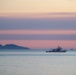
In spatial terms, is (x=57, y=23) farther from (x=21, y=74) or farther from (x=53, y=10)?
(x=21, y=74)

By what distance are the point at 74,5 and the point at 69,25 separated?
0.27 meters

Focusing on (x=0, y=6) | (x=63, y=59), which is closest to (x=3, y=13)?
(x=0, y=6)

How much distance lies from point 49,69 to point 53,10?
32.7 inches

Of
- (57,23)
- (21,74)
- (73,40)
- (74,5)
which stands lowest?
(21,74)

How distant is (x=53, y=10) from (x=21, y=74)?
0.96m

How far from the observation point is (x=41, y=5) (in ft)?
12.0

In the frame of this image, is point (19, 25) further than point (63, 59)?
No

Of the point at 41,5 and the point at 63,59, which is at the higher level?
the point at 41,5

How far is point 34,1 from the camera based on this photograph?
3662mm

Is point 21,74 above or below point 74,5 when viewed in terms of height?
below

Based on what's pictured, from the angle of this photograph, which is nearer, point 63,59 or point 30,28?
point 30,28

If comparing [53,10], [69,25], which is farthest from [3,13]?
[69,25]

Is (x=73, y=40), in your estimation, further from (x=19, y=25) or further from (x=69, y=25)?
(x=19, y=25)

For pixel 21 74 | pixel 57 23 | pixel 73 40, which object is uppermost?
pixel 57 23
